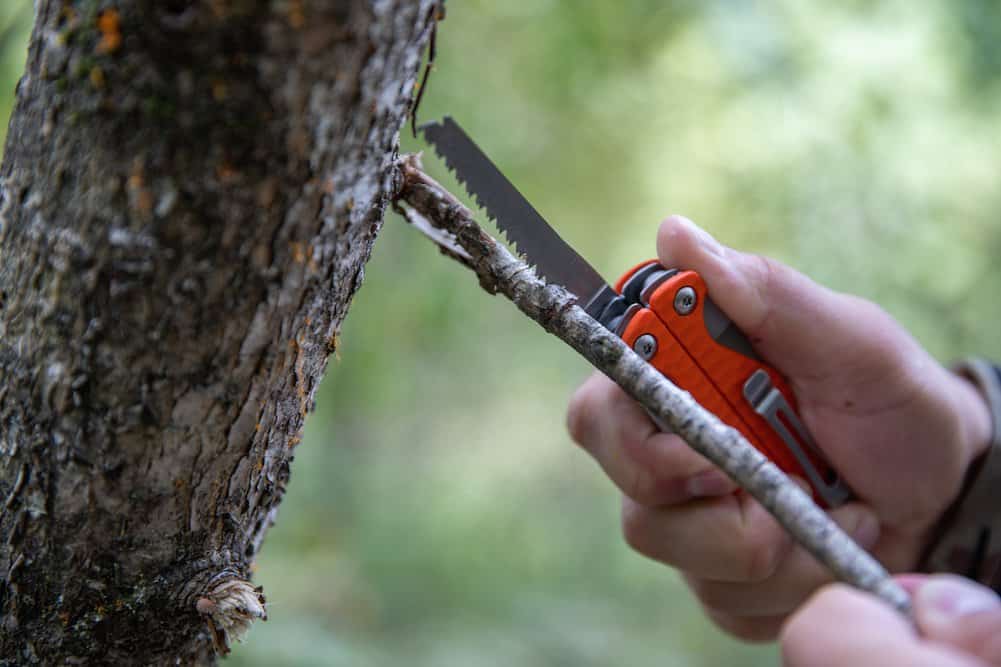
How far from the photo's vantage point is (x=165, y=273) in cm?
111

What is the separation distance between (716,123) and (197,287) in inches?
267

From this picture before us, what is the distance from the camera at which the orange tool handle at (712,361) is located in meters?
1.92

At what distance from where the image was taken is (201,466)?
4.23 ft

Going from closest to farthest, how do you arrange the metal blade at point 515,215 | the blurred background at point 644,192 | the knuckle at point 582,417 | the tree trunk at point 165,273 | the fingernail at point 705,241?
the tree trunk at point 165,273 → the metal blade at point 515,215 → the fingernail at point 705,241 → the knuckle at point 582,417 → the blurred background at point 644,192

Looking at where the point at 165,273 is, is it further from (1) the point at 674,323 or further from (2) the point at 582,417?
(2) the point at 582,417

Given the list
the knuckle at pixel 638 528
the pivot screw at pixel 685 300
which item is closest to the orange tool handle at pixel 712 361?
the pivot screw at pixel 685 300

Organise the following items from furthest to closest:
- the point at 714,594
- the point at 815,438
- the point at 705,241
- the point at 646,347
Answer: the point at 714,594 < the point at 815,438 < the point at 705,241 < the point at 646,347

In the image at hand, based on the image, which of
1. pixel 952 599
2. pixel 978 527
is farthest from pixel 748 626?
pixel 952 599

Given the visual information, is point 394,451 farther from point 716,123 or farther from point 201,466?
point 201,466

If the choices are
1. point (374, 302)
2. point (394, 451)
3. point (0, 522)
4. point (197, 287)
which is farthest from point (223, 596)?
point (394, 451)

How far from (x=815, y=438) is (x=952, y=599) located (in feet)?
4.43

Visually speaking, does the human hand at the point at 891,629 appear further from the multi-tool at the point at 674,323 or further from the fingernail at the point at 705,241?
the fingernail at the point at 705,241

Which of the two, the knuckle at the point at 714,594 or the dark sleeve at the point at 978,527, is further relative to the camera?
the knuckle at the point at 714,594

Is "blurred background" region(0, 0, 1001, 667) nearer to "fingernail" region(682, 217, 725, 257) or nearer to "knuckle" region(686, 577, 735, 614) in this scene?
"knuckle" region(686, 577, 735, 614)
